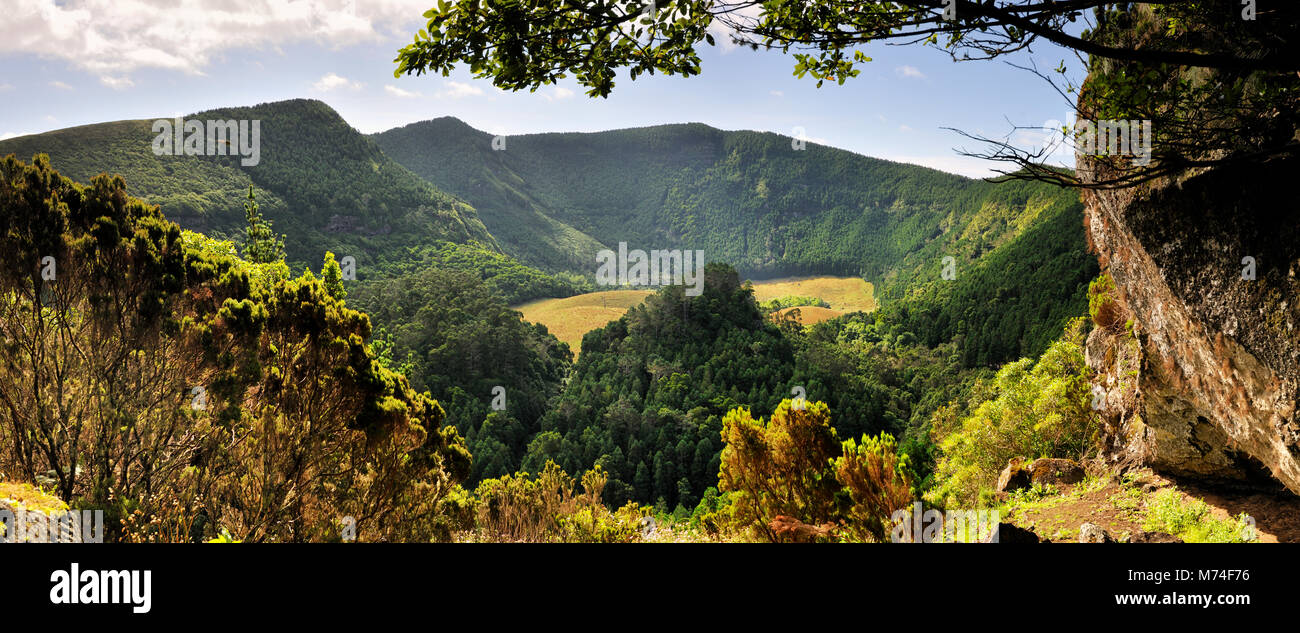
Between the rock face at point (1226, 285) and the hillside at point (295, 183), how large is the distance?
288 ft

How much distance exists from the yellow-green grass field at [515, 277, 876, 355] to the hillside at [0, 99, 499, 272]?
2567cm

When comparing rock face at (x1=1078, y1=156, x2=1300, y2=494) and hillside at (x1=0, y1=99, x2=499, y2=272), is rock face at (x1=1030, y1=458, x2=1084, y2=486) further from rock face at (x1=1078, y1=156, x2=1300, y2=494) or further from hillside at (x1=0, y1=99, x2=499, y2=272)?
hillside at (x1=0, y1=99, x2=499, y2=272)

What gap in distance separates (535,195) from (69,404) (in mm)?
197194

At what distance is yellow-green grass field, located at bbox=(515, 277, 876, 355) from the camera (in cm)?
7856

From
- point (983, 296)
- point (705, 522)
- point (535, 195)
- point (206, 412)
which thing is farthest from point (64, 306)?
point (535, 195)

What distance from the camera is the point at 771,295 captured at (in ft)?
448

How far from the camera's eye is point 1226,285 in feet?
13.1

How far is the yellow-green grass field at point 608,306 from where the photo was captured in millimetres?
78556

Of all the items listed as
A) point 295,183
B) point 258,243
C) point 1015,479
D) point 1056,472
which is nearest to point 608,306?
point 295,183

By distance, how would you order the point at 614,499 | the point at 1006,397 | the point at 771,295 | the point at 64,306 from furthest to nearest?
the point at 771,295
the point at 614,499
the point at 1006,397
the point at 64,306

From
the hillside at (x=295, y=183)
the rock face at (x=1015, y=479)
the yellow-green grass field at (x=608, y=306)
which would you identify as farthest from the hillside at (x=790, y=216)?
the rock face at (x=1015, y=479)

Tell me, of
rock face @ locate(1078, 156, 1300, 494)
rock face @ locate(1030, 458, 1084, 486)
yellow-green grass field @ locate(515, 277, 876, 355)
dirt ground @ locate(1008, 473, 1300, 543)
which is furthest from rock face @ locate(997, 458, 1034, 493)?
yellow-green grass field @ locate(515, 277, 876, 355)
